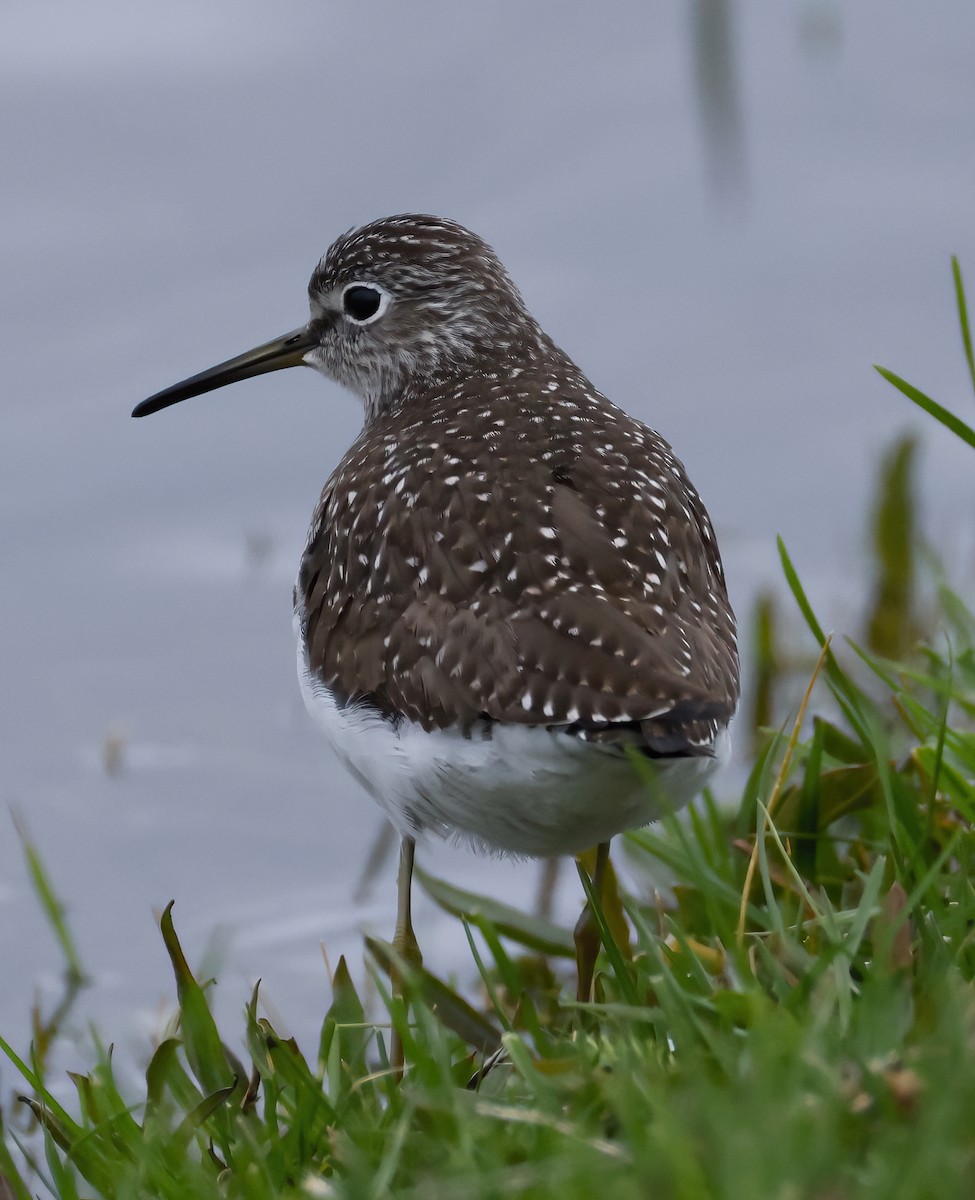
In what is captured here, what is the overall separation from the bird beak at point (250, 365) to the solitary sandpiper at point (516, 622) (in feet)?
3.33

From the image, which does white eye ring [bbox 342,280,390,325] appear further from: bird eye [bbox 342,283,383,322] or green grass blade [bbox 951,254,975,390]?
green grass blade [bbox 951,254,975,390]

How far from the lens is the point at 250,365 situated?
6.74m

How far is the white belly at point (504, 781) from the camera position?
14.1ft

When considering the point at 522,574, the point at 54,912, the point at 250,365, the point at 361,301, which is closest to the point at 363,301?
the point at 361,301

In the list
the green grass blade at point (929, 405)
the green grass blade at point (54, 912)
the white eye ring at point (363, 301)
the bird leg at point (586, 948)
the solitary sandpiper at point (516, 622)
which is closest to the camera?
the solitary sandpiper at point (516, 622)

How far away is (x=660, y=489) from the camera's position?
16.5 ft

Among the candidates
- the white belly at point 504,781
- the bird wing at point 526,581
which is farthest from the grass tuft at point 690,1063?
the bird wing at point 526,581

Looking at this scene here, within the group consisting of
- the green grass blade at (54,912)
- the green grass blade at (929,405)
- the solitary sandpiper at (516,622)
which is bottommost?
the green grass blade at (54,912)

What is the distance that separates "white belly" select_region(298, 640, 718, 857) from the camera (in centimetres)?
430

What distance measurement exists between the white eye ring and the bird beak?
229 mm

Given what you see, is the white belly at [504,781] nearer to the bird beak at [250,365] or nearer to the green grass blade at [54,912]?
the green grass blade at [54,912]

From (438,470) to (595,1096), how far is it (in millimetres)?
2105

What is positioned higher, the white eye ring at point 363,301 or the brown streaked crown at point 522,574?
the white eye ring at point 363,301

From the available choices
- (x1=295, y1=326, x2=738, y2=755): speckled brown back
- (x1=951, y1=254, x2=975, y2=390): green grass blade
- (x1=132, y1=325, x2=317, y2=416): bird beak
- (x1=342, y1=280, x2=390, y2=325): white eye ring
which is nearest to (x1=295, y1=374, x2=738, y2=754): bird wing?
(x1=295, y1=326, x2=738, y2=755): speckled brown back
